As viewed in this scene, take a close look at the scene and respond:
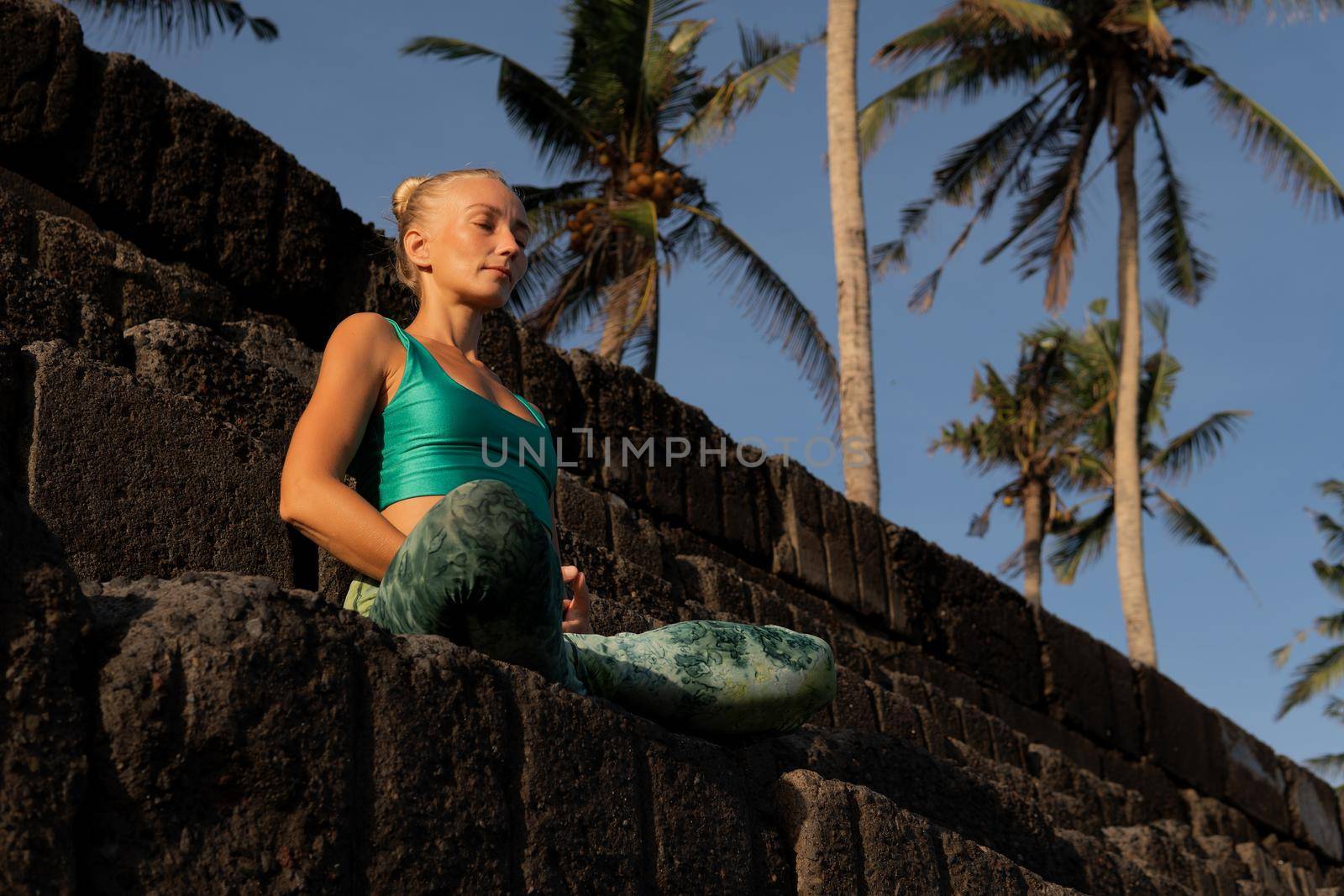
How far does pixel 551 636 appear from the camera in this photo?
2445 millimetres

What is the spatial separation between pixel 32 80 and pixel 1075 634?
7191 millimetres

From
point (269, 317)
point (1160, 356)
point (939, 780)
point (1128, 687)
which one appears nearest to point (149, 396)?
point (269, 317)

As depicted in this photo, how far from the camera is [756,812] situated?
272 centimetres

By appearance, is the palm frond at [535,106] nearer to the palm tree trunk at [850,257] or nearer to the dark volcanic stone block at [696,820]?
the palm tree trunk at [850,257]

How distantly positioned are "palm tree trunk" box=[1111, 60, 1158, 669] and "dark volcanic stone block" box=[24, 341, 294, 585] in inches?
599

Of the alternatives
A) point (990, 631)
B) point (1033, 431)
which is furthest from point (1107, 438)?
point (990, 631)

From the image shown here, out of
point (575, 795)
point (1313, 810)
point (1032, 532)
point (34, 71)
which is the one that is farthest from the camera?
point (1032, 532)

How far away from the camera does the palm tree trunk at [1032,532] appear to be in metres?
22.5

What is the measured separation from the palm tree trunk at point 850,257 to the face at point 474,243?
8377mm

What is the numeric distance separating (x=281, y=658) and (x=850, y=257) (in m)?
10.6

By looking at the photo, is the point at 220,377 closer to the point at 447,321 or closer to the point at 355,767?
the point at 447,321

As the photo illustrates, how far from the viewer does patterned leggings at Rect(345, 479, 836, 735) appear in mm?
2305

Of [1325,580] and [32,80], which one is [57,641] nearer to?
[32,80]

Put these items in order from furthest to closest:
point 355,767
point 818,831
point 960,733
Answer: point 960,733 → point 818,831 → point 355,767
